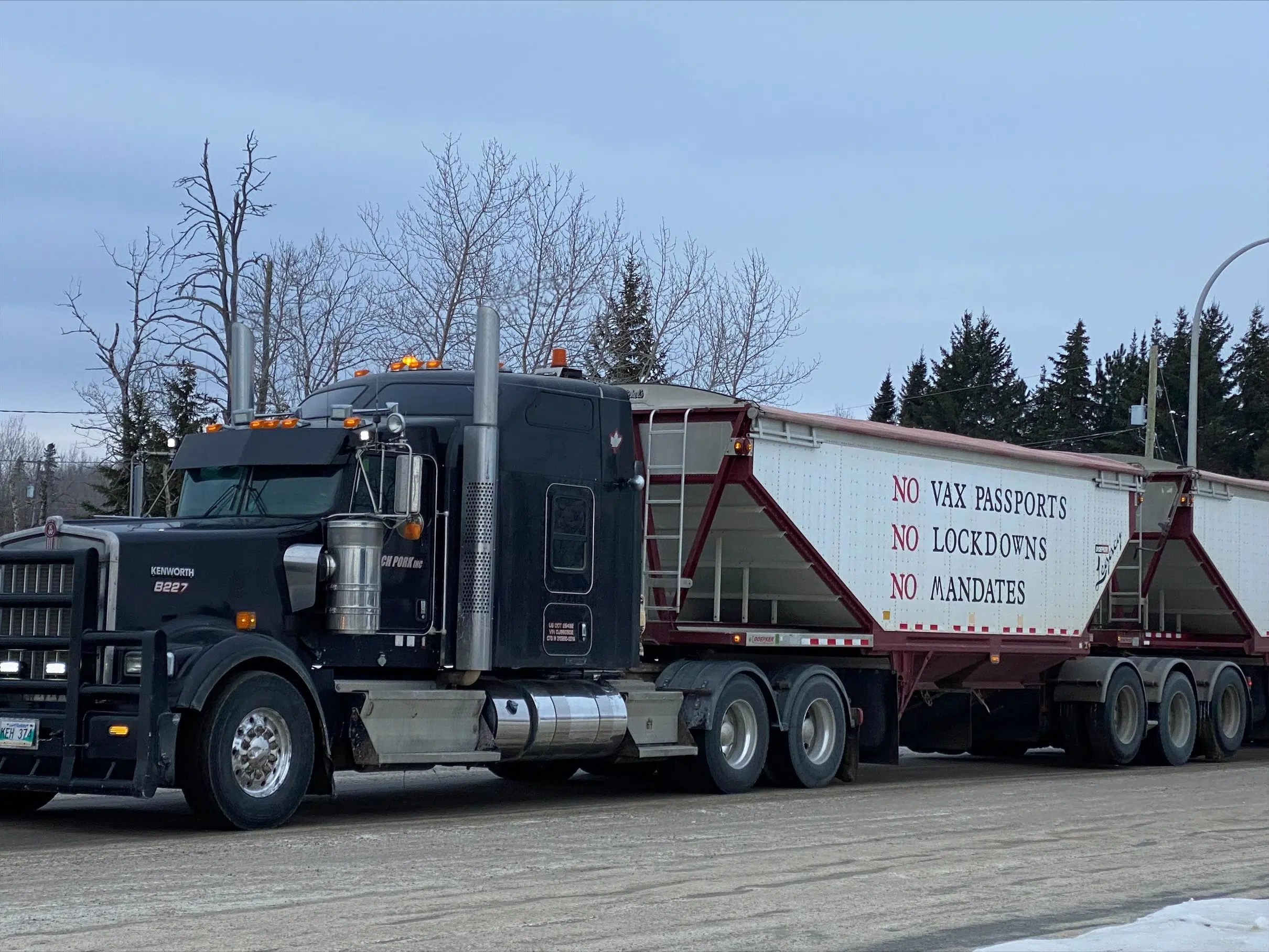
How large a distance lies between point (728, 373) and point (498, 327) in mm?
21667

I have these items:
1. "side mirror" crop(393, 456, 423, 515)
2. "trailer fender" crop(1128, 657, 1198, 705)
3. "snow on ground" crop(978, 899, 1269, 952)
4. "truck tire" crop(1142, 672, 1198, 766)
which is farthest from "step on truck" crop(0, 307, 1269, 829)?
"snow on ground" crop(978, 899, 1269, 952)

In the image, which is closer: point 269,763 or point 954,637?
point 269,763

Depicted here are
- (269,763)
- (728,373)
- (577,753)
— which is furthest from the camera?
(728,373)

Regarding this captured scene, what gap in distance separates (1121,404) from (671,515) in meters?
61.5

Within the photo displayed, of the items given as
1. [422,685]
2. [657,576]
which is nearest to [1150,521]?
[657,576]

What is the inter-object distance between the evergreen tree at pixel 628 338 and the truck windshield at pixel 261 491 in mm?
18156

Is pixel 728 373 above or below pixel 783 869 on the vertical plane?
above

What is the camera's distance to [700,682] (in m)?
14.8

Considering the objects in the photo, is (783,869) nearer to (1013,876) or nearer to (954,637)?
(1013,876)

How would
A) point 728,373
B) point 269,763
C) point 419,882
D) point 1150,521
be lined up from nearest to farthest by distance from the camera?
1. point 419,882
2. point 269,763
3. point 1150,521
4. point 728,373

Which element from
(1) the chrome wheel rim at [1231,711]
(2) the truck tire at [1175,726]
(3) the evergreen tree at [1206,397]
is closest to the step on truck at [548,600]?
(2) the truck tire at [1175,726]

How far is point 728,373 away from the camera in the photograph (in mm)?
34219

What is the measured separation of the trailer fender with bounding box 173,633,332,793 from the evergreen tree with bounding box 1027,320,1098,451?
2645 inches

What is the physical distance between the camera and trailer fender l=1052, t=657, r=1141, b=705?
65.1ft
